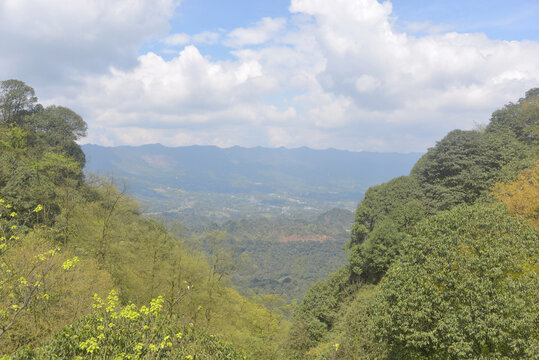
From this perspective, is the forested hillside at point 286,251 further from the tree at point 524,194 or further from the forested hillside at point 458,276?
the tree at point 524,194

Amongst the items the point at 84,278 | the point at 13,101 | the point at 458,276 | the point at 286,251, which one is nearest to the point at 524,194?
the point at 458,276

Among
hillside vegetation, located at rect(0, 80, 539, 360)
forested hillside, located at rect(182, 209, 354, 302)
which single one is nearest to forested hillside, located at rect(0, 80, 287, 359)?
hillside vegetation, located at rect(0, 80, 539, 360)

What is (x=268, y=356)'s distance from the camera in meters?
14.8

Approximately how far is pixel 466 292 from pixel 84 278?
1481 cm

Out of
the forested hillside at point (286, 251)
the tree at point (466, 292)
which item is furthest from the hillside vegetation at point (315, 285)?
the forested hillside at point (286, 251)

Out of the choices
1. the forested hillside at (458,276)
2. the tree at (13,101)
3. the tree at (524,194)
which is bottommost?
the forested hillside at (458,276)

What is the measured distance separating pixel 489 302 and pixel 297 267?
10601 cm

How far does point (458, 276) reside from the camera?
32.2 ft

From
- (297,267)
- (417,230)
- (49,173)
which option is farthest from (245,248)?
(417,230)

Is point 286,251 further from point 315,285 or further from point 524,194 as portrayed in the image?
point 524,194

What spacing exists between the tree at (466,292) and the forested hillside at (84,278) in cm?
651

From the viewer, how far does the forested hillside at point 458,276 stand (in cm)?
869

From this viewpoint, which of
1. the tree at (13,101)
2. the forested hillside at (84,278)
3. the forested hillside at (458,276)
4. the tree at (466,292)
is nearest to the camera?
the forested hillside at (84,278)

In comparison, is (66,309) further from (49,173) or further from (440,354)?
(49,173)
